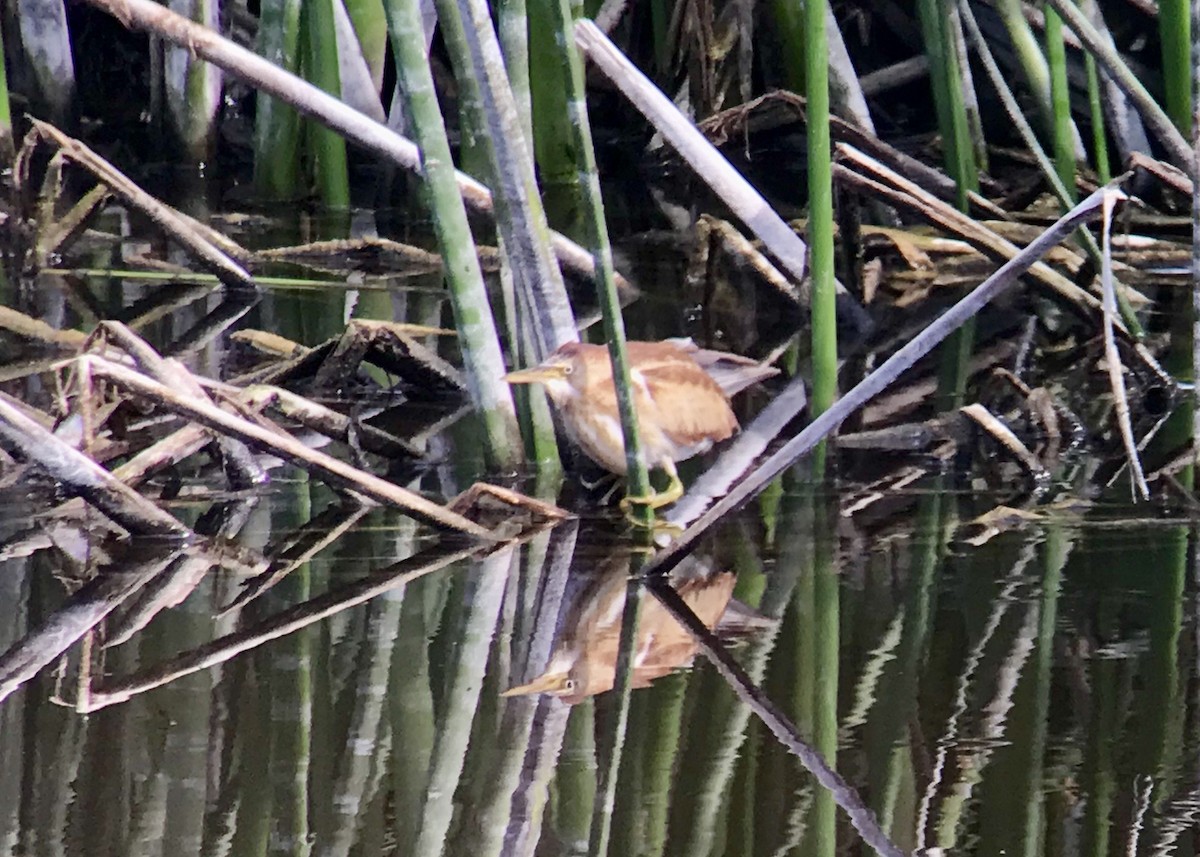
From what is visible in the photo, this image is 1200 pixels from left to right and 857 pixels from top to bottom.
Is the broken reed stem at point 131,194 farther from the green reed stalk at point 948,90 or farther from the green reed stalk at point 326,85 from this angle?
the green reed stalk at point 948,90

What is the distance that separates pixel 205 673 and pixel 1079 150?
16.4 feet

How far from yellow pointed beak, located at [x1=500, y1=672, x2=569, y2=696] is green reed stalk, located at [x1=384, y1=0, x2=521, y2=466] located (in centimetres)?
111

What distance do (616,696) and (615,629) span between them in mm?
311

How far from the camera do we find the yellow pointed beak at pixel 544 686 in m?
2.72

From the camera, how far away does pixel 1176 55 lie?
5.54m

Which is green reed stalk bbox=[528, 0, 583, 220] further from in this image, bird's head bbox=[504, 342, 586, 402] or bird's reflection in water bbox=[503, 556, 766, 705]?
bird's reflection in water bbox=[503, 556, 766, 705]

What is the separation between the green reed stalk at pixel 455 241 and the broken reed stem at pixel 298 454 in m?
0.44

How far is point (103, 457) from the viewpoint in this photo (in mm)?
3781

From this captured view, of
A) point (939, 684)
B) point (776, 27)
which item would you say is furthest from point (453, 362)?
point (776, 27)

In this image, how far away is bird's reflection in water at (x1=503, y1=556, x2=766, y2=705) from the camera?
9.06 feet

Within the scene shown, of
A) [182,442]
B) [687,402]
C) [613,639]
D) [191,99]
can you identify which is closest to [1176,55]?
[687,402]

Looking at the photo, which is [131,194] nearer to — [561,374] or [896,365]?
[561,374]

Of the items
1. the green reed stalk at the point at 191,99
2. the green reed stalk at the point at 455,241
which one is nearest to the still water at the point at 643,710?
the green reed stalk at the point at 455,241

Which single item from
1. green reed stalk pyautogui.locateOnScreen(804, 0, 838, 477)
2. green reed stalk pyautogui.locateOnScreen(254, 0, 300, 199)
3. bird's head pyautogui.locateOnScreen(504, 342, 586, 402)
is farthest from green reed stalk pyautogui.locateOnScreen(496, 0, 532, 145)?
green reed stalk pyautogui.locateOnScreen(254, 0, 300, 199)
